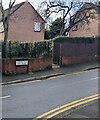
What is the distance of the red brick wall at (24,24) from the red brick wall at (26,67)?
64.4ft

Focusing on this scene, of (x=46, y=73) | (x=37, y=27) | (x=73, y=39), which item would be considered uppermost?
(x=37, y=27)

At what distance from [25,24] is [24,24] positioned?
18 cm

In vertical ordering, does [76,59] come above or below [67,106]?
above

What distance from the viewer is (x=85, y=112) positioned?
29.2ft

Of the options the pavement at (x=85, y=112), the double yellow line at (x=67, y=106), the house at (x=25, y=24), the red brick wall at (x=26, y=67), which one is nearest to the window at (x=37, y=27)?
the house at (x=25, y=24)

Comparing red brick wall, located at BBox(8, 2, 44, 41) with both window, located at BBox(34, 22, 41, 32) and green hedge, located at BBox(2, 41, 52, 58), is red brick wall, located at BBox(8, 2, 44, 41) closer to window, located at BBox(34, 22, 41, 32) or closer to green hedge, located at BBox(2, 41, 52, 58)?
window, located at BBox(34, 22, 41, 32)

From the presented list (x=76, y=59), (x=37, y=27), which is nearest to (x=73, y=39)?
(x=76, y=59)

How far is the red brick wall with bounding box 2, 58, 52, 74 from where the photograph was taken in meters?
19.8

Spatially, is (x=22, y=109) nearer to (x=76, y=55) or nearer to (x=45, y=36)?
(x=76, y=55)

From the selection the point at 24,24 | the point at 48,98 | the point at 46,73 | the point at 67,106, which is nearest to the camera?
the point at 67,106

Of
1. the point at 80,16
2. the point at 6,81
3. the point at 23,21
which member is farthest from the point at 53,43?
the point at 23,21

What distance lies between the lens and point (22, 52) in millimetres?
21969

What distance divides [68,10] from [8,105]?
23.5 meters

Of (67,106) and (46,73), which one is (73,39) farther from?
(67,106)
